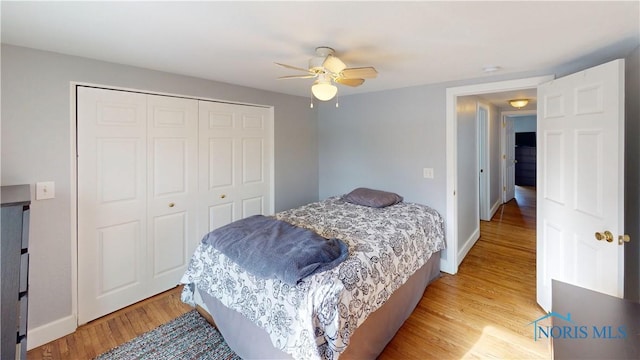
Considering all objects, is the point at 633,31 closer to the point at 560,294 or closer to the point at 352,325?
the point at 560,294

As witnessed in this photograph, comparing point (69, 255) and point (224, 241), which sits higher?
point (224, 241)

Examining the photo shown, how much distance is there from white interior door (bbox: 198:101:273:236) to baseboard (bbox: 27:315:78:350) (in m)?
1.21

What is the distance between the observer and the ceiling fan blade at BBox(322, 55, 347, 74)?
176cm

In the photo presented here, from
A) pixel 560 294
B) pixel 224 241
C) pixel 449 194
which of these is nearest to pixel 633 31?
pixel 560 294

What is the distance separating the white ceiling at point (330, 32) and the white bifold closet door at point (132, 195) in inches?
17.2

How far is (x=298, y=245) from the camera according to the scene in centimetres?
183

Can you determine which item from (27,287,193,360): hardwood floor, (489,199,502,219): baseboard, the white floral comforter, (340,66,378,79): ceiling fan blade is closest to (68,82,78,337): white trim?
(27,287,193,360): hardwood floor

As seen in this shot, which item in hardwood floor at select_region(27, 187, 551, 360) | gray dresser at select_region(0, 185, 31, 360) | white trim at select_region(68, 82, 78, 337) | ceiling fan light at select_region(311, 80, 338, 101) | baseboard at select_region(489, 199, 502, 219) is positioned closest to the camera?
gray dresser at select_region(0, 185, 31, 360)

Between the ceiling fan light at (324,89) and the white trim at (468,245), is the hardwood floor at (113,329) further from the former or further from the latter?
the white trim at (468,245)

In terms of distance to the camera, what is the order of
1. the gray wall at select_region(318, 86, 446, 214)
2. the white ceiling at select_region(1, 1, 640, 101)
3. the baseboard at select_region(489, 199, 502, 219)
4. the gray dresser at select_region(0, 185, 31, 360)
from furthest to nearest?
the baseboard at select_region(489, 199, 502, 219) → the gray wall at select_region(318, 86, 446, 214) → the white ceiling at select_region(1, 1, 640, 101) → the gray dresser at select_region(0, 185, 31, 360)

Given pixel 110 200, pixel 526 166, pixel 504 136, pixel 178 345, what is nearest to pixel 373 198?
pixel 178 345

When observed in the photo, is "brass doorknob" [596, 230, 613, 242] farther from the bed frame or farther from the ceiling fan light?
the ceiling fan light

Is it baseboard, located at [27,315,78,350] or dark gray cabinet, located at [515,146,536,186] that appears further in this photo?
dark gray cabinet, located at [515,146,536,186]

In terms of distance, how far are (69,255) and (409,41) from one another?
117 inches
